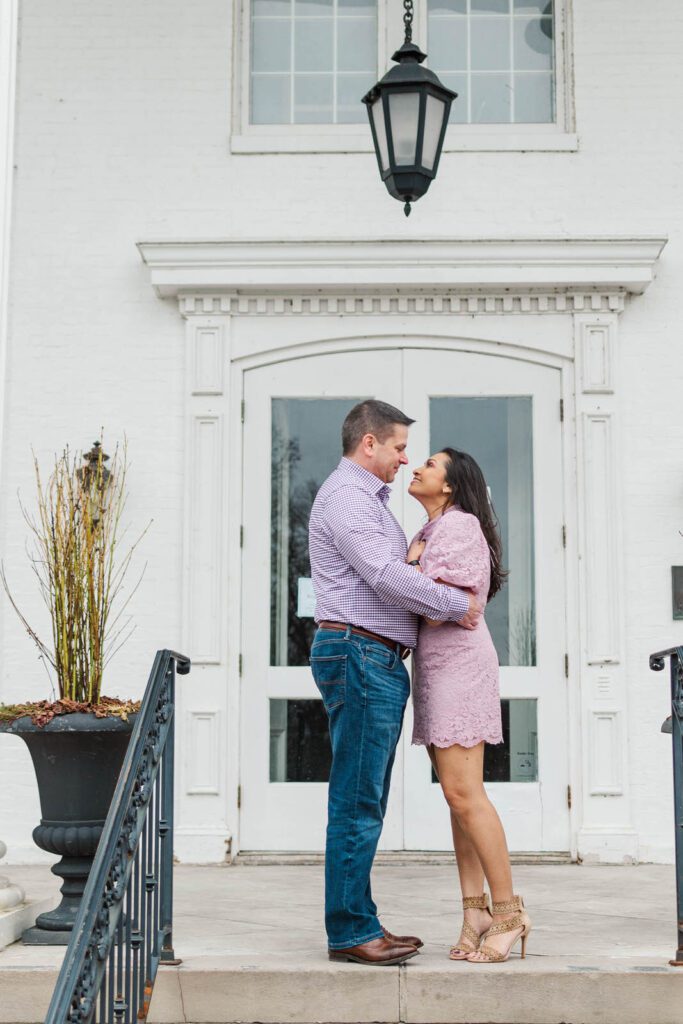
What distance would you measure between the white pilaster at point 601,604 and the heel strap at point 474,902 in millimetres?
2555

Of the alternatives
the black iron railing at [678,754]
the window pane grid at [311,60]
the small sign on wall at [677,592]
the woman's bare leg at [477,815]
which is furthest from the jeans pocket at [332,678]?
the window pane grid at [311,60]

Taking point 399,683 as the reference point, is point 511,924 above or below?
below

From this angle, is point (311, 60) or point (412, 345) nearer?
point (412, 345)

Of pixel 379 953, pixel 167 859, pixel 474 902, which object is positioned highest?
pixel 167 859

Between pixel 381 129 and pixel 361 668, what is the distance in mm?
2694

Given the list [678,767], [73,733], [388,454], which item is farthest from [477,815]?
[73,733]

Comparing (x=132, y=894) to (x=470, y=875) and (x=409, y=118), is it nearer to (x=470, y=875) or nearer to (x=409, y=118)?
(x=470, y=875)

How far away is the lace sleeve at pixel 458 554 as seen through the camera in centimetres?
392

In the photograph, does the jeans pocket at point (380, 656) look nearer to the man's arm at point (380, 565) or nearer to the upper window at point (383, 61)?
the man's arm at point (380, 565)

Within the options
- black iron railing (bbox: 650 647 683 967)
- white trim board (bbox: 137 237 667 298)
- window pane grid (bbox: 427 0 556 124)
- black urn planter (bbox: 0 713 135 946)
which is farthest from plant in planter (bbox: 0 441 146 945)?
window pane grid (bbox: 427 0 556 124)

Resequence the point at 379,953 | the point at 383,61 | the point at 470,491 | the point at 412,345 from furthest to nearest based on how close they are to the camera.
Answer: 1. the point at 383,61
2. the point at 412,345
3. the point at 470,491
4. the point at 379,953

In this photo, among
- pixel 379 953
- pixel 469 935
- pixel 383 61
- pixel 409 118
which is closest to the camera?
pixel 379 953

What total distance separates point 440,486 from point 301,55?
4.08 meters

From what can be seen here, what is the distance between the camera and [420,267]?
22.2 feet
